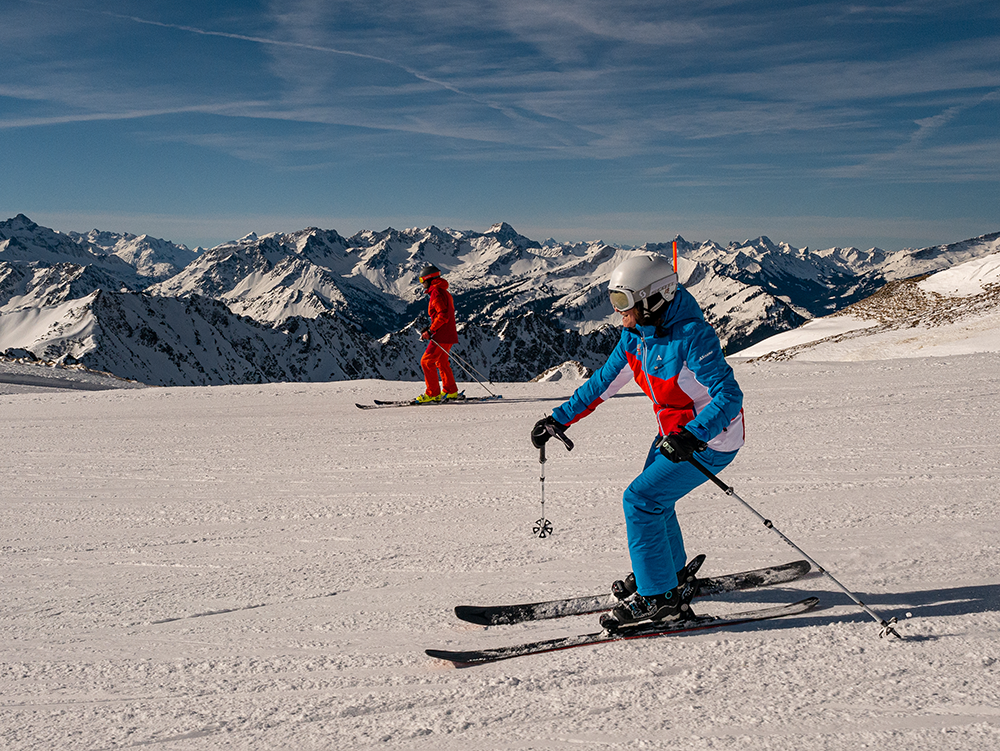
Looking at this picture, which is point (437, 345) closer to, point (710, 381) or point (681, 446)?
point (710, 381)

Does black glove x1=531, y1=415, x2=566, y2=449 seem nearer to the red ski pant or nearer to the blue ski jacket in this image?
the blue ski jacket

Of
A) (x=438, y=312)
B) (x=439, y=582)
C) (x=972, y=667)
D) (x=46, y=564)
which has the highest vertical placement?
(x=438, y=312)

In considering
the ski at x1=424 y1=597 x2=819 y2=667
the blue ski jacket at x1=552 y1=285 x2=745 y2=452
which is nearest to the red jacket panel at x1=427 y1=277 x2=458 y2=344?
the blue ski jacket at x1=552 y1=285 x2=745 y2=452

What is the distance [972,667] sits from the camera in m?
3.66

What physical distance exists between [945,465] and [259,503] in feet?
25.4

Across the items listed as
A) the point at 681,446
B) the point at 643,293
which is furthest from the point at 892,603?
the point at 643,293

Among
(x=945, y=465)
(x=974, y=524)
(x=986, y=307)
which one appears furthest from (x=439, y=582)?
(x=986, y=307)

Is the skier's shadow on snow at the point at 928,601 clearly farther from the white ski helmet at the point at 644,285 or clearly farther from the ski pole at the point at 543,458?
the white ski helmet at the point at 644,285

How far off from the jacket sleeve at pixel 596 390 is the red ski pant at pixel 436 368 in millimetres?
9279

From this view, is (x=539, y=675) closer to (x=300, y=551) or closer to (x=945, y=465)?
(x=300, y=551)

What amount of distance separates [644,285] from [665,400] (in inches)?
29.9

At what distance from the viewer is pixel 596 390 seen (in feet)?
15.3

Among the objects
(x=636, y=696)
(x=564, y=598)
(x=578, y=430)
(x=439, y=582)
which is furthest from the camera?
(x=578, y=430)

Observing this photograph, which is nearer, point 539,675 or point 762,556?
point 539,675
